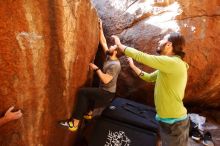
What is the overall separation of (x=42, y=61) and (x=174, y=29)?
2402 mm

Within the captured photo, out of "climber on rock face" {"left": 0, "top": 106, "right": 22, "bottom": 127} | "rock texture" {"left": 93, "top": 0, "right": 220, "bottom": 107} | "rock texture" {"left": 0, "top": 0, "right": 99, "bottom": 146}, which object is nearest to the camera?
"rock texture" {"left": 0, "top": 0, "right": 99, "bottom": 146}

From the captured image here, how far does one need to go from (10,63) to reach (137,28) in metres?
2.49

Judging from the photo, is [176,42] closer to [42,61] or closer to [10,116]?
[42,61]

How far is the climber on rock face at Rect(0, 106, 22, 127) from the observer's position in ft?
10.1

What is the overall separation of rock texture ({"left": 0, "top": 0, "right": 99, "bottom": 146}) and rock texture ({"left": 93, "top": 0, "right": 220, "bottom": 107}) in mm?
1019

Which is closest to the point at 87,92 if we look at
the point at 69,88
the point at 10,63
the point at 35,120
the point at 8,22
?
the point at 69,88

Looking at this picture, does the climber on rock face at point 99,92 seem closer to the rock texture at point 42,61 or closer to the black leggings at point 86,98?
the black leggings at point 86,98

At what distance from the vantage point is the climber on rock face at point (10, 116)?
307 centimetres

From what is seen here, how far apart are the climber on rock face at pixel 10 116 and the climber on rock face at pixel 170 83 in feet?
4.82

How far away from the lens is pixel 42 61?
3.24m

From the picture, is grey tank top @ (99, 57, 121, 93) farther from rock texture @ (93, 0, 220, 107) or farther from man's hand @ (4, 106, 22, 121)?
man's hand @ (4, 106, 22, 121)

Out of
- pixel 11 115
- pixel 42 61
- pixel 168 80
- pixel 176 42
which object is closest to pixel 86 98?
pixel 42 61

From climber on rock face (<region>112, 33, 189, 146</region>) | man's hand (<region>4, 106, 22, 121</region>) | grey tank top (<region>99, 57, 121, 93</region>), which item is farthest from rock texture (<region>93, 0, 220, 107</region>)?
man's hand (<region>4, 106, 22, 121</region>)

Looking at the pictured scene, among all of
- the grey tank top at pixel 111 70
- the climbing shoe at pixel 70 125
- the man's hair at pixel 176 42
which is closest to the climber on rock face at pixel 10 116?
the climbing shoe at pixel 70 125
